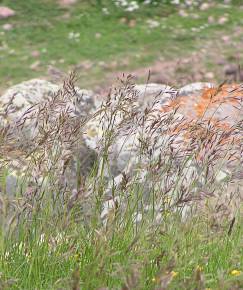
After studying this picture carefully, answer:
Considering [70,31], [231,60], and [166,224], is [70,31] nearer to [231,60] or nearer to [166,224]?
[231,60]

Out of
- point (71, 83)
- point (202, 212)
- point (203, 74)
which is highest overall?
point (71, 83)

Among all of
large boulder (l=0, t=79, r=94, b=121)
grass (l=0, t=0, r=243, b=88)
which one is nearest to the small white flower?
grass (l=0, t=0, r=243, b=88)

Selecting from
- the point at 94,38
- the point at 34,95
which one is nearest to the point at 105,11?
the point at 94,38

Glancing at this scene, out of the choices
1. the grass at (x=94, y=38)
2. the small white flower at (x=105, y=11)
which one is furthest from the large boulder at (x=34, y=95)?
the small white flower at (x=105, y=11)

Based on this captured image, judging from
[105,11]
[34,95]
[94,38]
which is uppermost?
[34,95]

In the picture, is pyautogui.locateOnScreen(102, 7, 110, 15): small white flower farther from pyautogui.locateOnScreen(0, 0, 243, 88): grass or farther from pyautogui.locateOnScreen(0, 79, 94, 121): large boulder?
pyautogui.locateOnScreen(0, 79, 94, 121): large boulder

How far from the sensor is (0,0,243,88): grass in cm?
1697

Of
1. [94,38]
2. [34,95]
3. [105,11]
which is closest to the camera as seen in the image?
[34,95]

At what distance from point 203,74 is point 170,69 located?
0.72 metres

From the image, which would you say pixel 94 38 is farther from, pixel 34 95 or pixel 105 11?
pixel 34 95

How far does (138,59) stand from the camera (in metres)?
17.3

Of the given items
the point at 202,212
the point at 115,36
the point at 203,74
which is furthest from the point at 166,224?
the point at 115,36

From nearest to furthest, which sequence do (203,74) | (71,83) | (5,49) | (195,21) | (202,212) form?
(71,83), (202,212), (203,74), (5,49), (195,21)

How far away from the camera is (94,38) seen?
59.5 ft
